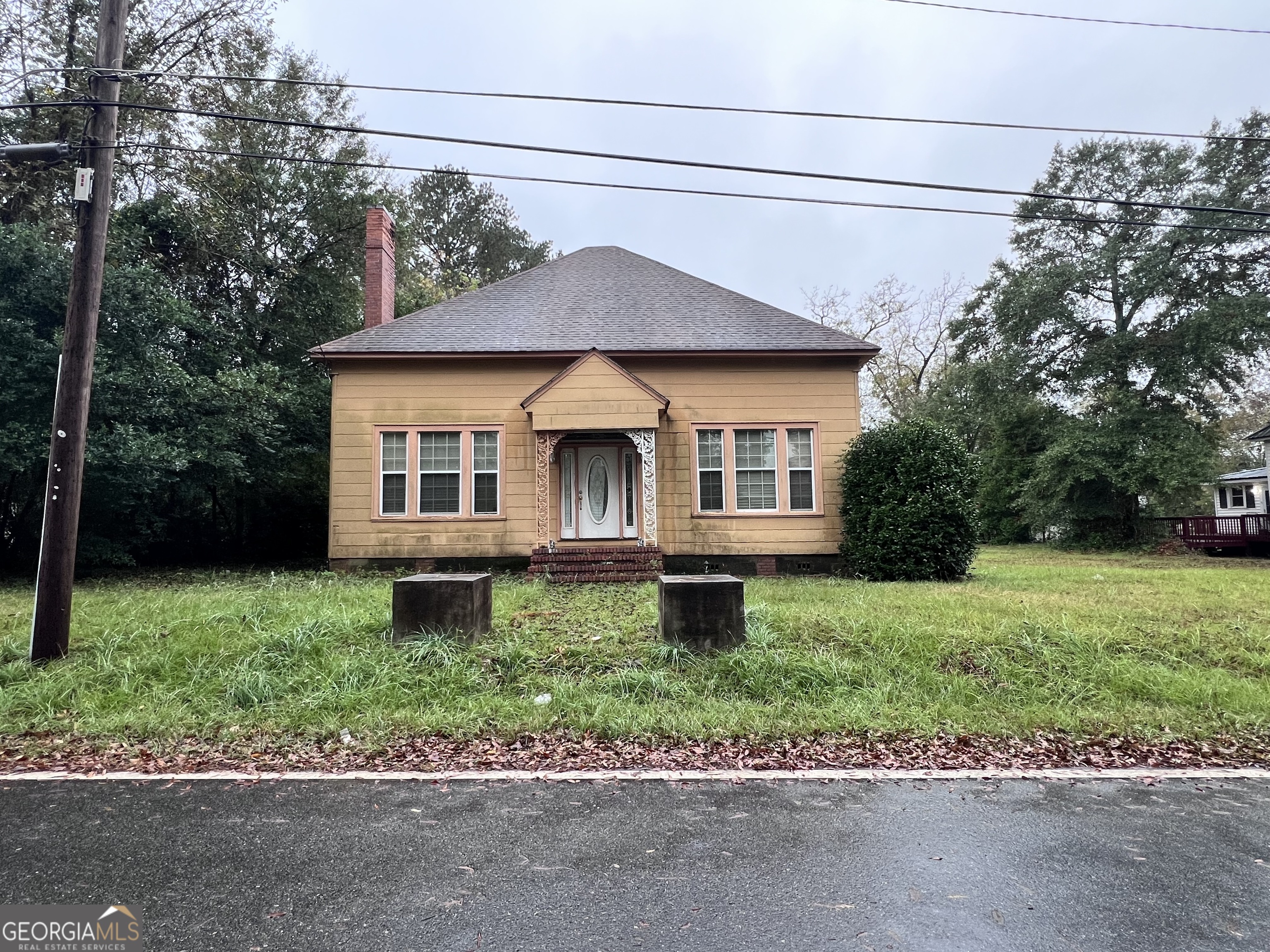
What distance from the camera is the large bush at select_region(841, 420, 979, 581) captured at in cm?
1073

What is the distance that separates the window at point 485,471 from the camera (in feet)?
41.2

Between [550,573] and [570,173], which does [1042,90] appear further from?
[550,573]

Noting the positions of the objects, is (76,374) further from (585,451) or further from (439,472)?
(585,451)

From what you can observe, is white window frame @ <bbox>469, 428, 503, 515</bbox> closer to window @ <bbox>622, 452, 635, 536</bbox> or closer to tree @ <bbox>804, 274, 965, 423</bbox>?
window @ <bbox>622, 452, 635, 536</bbox>

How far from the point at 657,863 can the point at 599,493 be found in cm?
1014

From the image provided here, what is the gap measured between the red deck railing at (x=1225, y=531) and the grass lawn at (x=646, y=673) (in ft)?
53.1

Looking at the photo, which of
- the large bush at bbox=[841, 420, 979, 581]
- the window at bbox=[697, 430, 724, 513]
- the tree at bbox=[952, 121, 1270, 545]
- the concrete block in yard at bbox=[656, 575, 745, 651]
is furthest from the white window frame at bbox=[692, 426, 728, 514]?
the tree at bbox=[952, 121, 1270, 545]

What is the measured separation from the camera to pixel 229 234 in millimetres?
16109

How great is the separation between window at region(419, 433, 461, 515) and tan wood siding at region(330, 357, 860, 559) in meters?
→ 0.35

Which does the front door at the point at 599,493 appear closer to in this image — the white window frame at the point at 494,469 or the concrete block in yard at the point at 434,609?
the white window frame at the point at 494,469

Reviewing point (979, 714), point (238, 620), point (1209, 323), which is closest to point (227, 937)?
point (979, 714)

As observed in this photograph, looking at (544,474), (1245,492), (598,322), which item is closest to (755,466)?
(544,474)
